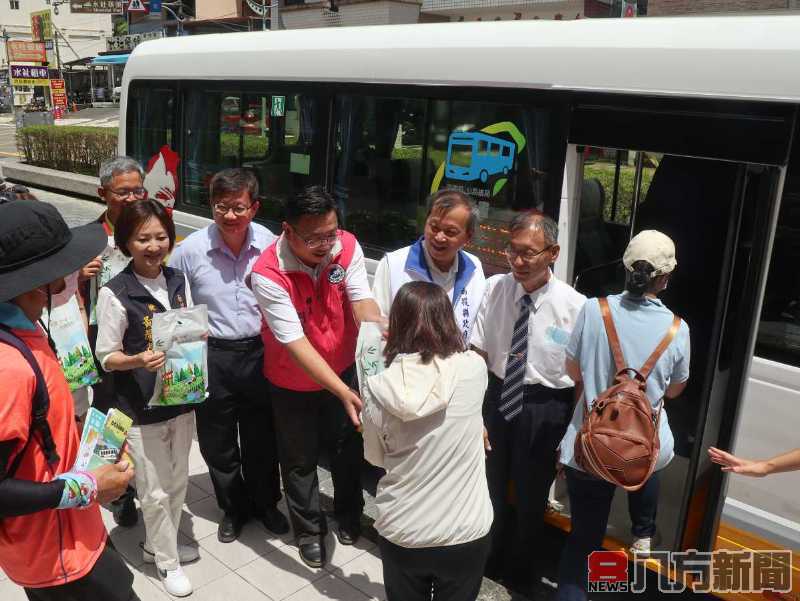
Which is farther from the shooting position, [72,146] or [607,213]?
[72,146]

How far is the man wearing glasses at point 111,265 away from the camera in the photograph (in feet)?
11.5

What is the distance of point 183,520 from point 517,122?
9.51 ft

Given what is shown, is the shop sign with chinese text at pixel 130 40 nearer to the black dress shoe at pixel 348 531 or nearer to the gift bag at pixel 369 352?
the black dress shoe at pixel 348 531

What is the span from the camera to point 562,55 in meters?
3.28

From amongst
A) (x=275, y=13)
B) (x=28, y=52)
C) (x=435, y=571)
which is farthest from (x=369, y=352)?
(x=28, y=52)

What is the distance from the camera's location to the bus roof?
2756 millimetres

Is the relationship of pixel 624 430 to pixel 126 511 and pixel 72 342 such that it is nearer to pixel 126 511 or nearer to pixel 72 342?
pixel 72 342

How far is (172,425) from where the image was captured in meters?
3.30

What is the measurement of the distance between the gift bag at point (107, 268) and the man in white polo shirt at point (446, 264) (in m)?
1.31

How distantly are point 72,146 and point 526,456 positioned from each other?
1700 centimetres

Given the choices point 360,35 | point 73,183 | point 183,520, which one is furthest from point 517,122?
point 73,183

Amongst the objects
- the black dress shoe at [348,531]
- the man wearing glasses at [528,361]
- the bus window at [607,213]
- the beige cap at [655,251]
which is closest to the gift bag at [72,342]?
the black dress shoe at [348,531]

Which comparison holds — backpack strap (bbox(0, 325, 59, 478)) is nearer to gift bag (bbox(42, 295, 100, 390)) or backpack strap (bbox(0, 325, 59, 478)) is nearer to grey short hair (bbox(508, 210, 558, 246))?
gift bag (bbox(42, 295, 100, 390))

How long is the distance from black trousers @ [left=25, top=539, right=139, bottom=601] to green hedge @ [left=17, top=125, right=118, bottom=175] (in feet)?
51.4
